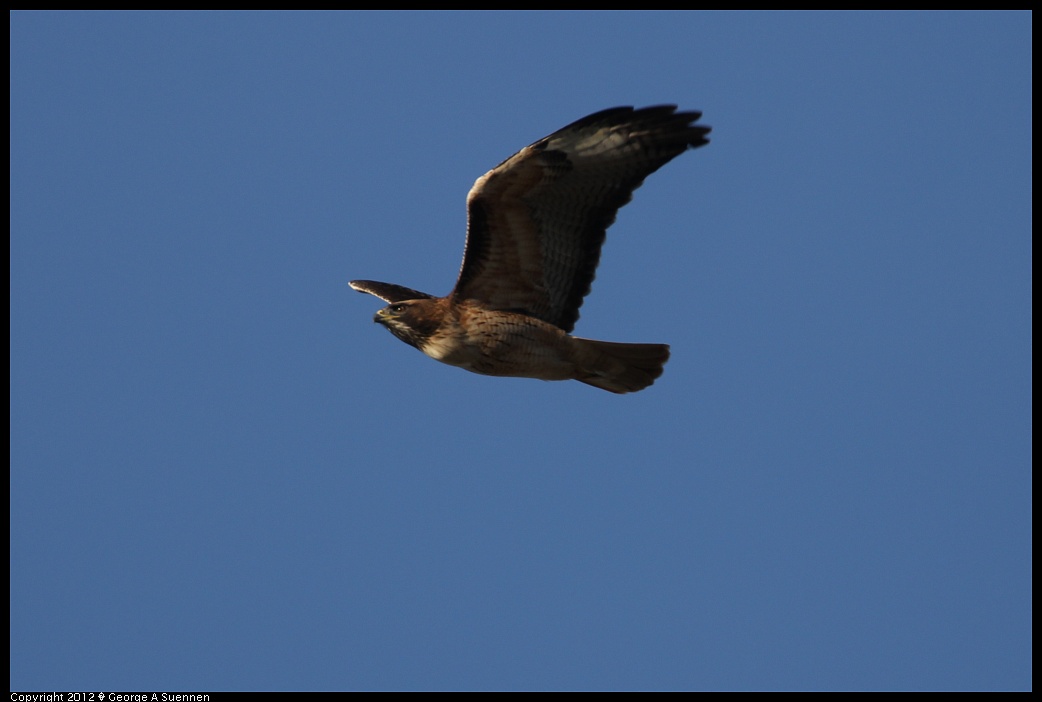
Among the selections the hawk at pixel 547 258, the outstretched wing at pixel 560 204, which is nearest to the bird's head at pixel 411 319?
the hawk at pixel 547 258

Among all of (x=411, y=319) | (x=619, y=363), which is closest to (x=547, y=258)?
(x=619, y=363)

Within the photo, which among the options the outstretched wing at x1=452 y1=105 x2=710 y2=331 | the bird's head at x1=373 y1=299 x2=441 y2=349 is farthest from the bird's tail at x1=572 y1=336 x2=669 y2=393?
the bird's head at x1=373 y1=299 x2=441 y2=349

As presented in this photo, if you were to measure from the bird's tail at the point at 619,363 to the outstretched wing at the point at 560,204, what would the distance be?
384mm

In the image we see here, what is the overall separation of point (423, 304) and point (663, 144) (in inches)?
94.6

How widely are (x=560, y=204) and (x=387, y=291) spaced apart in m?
2.10

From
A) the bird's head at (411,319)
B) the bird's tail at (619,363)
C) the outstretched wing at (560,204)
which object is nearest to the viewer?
the outstretched wing at (560,204)

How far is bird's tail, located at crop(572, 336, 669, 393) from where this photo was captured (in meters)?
13.2

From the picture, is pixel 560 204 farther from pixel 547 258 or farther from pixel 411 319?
pixel 411 319

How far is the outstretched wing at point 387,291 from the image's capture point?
13.8m

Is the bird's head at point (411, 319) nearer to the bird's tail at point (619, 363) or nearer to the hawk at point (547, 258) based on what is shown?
the hawk at point (547, 258)

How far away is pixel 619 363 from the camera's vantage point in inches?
525

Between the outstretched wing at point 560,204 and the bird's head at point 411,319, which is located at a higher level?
the outstretched wing at point 560,204

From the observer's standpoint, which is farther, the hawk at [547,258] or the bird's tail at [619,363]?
the bird's tail at [619,363]
